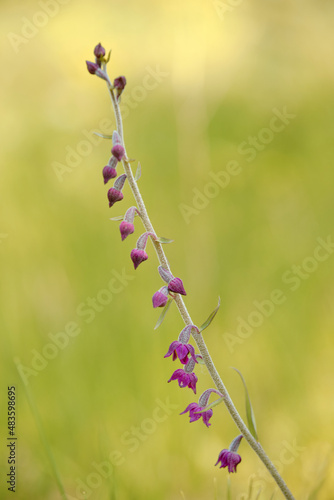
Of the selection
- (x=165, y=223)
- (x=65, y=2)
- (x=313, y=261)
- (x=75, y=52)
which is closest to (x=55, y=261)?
(x=165, y=223)

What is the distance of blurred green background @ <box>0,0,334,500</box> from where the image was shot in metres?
2.16

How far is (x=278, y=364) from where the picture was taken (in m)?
2.52

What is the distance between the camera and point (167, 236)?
3592 millimetres

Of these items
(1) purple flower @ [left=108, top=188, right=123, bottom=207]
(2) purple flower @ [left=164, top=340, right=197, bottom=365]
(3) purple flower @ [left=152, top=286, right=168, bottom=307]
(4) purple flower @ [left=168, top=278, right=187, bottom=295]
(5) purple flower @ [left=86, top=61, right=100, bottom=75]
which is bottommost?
(2) purple flower @ [left=164, top=340, right=197, bottom=365]

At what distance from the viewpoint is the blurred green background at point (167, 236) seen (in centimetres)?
→ 216

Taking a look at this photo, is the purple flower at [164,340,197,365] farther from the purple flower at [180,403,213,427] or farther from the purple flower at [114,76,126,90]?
the purple flower at [114,76,126,90]

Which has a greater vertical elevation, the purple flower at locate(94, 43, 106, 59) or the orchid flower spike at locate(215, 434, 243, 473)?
the purple flower at locate(94, 43, 106, 59)

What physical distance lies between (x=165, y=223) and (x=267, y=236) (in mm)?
694

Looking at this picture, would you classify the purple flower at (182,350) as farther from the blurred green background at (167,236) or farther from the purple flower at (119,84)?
the purple flower at (119,84)

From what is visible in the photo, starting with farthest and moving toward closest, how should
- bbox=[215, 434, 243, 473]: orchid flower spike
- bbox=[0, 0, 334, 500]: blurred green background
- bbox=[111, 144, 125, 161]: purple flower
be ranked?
bbox=[0, 0, 334, 500]: blurred green background → bbox=[215, 434, 243, 473]: orchid flower spike → bbox=[111, 144, 125, 161]: purple flower

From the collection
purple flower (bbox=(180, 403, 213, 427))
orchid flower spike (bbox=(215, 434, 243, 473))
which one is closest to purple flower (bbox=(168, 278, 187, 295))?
purple flower (bbox=(180, 403, 213, 427))

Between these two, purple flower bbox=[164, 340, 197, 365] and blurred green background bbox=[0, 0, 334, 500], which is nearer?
purple flower bbox=[164, 340, 197, 365]

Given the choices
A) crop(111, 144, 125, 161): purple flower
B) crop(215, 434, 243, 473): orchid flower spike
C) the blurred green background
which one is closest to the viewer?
crop(111, 144, 125, 161): purple flower

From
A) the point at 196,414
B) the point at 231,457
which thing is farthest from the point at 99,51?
the point at 231,457
